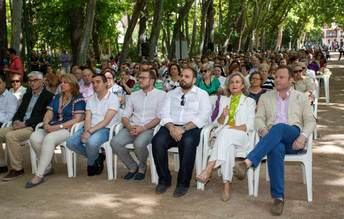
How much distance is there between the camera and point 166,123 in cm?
708

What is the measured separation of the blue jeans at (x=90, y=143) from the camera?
24.5 ft

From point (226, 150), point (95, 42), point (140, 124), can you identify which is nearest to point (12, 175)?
point (140, 124)

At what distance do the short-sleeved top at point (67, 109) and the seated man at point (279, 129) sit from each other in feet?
8.51

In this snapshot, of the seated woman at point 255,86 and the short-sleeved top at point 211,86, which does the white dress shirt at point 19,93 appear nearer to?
the short-sleeved top at point 211,86

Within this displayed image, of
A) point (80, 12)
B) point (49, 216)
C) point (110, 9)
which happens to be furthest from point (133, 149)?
point (110, 9)

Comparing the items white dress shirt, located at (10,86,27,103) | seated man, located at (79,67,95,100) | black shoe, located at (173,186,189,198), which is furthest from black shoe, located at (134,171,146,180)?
white dress shirt, located at (10,86,27,103)

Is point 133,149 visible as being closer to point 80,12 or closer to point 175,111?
point 175,111

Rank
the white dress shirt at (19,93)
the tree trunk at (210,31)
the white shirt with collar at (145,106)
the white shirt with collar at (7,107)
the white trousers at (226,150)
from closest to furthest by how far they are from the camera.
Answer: the white trousers at (226,150) → the white shirt with collar at (145,106) → the white shirt with collar at (7,107) → the white dress shirt at (19,93) → the tree trunk at (210,31)

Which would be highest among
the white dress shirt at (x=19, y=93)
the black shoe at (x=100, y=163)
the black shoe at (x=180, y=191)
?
the white dress shirt at (x=19, y=93)

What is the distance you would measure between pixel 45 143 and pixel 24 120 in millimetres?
896

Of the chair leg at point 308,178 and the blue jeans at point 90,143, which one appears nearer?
the chair leg at point 308,178

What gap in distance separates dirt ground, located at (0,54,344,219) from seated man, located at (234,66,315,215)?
0.38 metres

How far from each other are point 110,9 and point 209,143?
17295 mm

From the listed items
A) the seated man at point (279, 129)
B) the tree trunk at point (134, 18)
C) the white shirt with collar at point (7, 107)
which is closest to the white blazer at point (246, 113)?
the seated man at point (279, 129)
